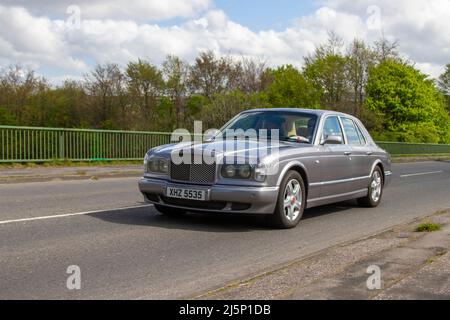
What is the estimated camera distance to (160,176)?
766 centimetres

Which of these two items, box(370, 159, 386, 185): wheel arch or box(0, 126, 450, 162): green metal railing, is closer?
box(370, 159, 386, 185): wheel arch

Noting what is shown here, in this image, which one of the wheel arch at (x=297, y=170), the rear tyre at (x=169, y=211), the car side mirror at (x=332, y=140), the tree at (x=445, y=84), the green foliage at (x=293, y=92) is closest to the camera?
the wheel arch at (x=297, y=170)

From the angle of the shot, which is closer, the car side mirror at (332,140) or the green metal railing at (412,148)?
the car side mirror at (332,140)

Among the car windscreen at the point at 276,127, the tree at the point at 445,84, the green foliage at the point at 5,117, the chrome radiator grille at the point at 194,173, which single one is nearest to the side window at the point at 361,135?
the car windscreen at the point at 276,127

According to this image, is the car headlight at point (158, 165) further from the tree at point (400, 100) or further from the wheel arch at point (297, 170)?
the tree at point (400, 100)

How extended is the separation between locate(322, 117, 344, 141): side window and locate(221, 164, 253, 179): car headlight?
210cm

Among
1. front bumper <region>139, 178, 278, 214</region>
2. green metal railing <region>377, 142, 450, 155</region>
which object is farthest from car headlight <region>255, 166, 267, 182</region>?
green metal railing <region>377, 142, 450, 155</region>

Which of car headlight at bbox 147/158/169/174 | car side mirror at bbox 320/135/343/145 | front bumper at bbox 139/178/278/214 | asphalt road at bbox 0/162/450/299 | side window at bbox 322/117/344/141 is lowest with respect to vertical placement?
asphalt road at bbox 0/162/450/299

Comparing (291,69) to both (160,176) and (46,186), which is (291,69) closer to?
(46,186)

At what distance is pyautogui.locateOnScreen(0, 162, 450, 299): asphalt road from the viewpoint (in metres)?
4.58

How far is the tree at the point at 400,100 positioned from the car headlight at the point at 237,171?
5714 centimetres

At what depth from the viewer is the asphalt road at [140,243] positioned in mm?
4578

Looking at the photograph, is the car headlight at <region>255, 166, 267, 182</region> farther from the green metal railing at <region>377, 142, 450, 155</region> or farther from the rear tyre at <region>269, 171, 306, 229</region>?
the green metal railing at <region>377, 142, 450, 155</region>
